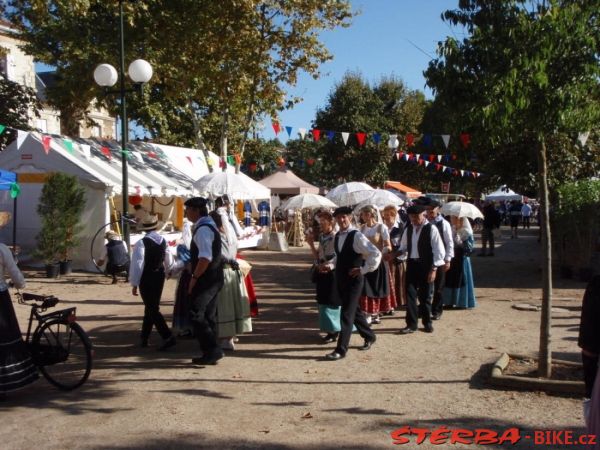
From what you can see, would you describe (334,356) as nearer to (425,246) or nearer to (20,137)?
(425,246)

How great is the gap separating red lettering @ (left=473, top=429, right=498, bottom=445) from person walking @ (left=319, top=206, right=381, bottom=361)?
8.08ft

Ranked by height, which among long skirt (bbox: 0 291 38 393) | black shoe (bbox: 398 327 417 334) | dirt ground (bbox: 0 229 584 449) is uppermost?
long skirt (bbox: 0 291 38 393)

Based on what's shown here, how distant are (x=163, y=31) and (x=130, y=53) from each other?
123 centimetres

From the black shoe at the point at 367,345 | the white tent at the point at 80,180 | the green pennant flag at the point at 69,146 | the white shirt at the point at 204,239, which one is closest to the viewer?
the white shirt at the point at 204,239

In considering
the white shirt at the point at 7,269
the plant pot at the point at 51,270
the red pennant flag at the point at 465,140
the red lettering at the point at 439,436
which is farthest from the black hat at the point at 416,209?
the plant pot at the point at 51,270

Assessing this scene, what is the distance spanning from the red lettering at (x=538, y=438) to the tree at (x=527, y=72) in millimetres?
1354

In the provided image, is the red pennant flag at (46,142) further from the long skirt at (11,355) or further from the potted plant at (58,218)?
the long skirt at (11,355)

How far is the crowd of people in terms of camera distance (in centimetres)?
707

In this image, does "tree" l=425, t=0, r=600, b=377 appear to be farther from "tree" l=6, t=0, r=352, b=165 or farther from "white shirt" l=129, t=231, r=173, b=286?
"tree" l=6, t=0, r=352, b=165

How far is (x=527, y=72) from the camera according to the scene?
5.46 meters

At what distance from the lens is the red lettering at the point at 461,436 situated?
457cm

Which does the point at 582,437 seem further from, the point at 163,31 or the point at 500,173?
the point at 163,31

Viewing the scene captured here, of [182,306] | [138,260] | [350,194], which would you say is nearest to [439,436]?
[182,306]

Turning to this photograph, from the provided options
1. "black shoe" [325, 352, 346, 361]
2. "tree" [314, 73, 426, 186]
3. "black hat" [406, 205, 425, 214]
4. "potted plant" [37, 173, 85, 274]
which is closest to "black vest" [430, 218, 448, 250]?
"black hat" [406, 205, 425, 214]
